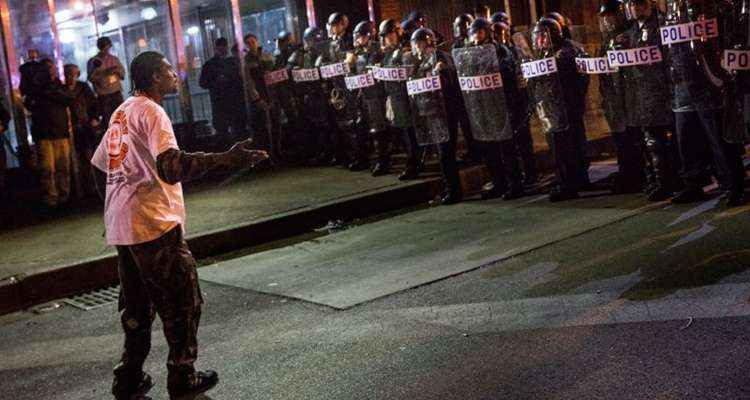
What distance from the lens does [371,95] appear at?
13.3 meters

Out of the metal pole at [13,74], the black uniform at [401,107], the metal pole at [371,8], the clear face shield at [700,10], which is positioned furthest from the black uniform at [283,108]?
the clear face shield at [700,10]

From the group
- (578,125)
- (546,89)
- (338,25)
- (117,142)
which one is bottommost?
(578,125)

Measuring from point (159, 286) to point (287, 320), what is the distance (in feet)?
5.83

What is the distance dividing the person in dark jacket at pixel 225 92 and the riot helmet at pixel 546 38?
7065 millimetres

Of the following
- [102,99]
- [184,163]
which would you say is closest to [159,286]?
[184,163]

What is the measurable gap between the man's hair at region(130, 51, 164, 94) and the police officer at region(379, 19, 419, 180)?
7075 millimetres

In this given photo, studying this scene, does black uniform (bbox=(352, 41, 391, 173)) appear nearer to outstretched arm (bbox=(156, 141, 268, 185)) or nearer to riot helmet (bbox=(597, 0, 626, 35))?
riot helmet (bbox=(597, 0, 626, 35))

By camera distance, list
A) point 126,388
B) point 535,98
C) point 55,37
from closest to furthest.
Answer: point 126,388 → point 535,98 → point 55,37

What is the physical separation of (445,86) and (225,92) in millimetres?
6127

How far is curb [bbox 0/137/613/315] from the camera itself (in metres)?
8.81

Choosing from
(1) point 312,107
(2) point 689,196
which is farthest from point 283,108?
(2) point 689,196

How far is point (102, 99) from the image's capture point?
14305 millimetres

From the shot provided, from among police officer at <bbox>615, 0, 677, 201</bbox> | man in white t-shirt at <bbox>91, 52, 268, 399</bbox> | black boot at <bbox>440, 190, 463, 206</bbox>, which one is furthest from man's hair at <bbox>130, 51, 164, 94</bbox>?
black boot at <bbox>440, 190, 463, 206</bbox>

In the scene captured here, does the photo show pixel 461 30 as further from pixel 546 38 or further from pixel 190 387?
pixel 190 387
